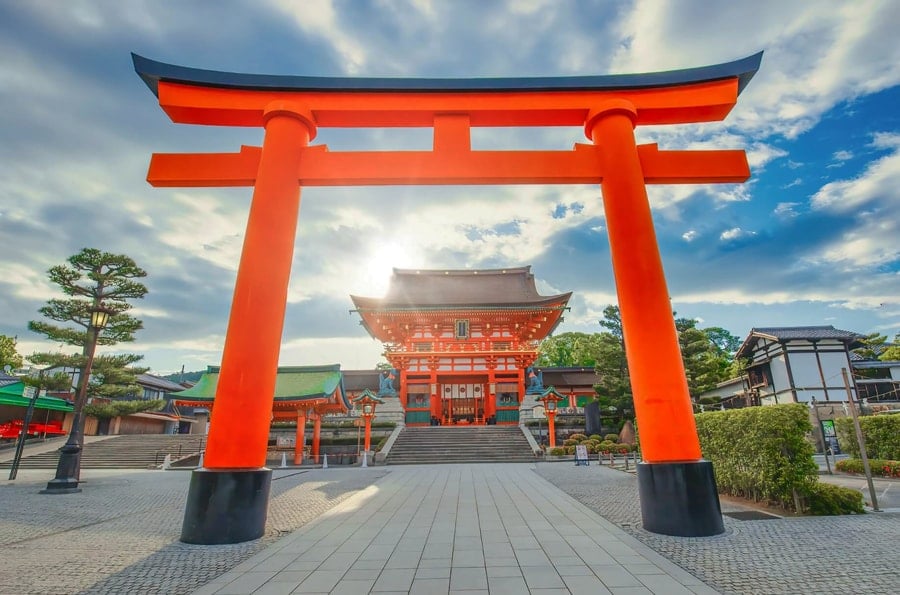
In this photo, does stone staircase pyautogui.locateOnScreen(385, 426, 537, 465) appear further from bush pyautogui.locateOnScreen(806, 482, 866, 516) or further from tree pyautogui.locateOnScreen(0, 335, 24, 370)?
tree pyautogui.locateOnScreen(0, 335, 24, 370)

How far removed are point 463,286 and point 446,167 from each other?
23712 mm

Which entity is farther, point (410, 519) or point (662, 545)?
→ point (410, 519)

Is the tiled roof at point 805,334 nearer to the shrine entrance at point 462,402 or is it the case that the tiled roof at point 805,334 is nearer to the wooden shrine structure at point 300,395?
the shrine entrance at point 462,402

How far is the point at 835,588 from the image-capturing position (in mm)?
3229

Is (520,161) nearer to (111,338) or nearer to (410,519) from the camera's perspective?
(410,519)

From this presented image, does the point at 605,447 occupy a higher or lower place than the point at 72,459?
lower

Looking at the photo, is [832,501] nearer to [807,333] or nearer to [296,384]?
[296,384]

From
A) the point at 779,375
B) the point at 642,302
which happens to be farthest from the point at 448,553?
the point at 779,375

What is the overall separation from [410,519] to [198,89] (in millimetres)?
7047

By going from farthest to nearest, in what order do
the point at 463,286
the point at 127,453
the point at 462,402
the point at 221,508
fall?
1. the point at 463,286
2. the point at 462,402
3. the point at 127,453
4. the point at 221,508

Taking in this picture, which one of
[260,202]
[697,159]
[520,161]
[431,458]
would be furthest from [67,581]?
[431,458]

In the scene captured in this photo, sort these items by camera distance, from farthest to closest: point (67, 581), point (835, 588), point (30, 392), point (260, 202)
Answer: point (30, 392) → point (260, 202) → point (67, 581) → point (835, 588)

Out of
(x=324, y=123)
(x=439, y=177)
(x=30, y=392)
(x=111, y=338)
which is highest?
(x=324, y=123)

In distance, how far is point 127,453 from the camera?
1930 centimetres
